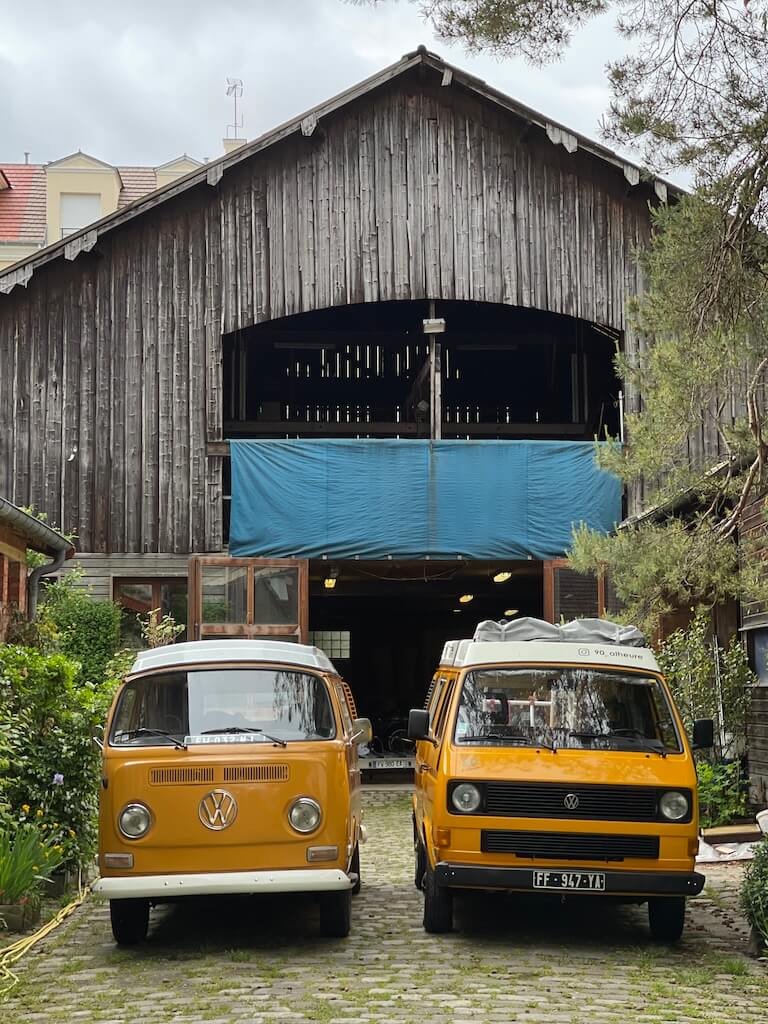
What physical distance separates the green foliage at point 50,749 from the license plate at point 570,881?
3.98 m

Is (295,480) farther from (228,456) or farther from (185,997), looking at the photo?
(185,997)

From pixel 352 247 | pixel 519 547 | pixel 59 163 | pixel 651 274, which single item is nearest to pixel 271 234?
pixel 352 247

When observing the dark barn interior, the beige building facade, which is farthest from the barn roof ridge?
the beige building facade

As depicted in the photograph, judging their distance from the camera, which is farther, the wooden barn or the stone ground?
the wooden barn

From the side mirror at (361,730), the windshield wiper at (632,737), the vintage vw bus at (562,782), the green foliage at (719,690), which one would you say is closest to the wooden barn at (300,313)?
the green foliage at (719,690)

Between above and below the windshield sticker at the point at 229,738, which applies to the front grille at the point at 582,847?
below

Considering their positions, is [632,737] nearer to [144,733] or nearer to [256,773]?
[256,773]

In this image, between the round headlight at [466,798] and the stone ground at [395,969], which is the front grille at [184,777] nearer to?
the stone ground at [395,969]

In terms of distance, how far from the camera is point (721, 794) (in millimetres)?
15070

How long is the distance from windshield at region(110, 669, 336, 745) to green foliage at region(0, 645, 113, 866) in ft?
5.52

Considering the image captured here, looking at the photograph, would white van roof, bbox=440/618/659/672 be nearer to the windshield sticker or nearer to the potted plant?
the windshield sticker

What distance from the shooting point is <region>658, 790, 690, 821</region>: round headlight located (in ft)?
29.3

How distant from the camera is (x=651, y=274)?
1186 cm

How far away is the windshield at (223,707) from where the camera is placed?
9.09 metres
